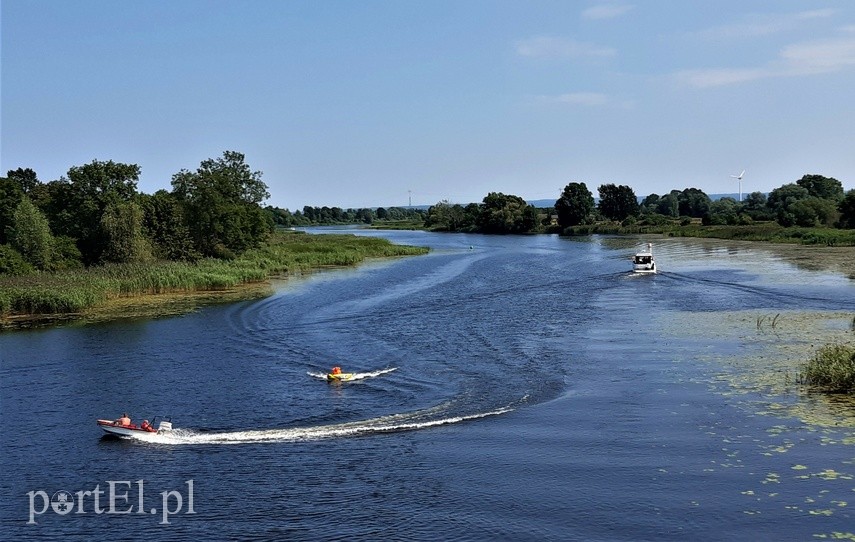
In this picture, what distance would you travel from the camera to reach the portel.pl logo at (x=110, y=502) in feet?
65.6

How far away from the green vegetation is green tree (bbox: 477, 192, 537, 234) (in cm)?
14903

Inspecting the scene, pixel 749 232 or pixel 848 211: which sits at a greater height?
pixel 848 211

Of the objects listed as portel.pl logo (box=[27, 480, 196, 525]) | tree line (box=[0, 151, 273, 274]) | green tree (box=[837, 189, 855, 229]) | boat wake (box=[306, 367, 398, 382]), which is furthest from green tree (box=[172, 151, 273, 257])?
green tree (box=[837, 189, 855, 229])

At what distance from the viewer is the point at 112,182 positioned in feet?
248

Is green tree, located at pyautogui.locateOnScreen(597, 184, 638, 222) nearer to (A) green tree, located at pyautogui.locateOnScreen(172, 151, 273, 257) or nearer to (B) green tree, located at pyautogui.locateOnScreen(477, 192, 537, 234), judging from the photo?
(B) green tree, located at pyautogui.locateOnScreen(477, 192, 537, 234)

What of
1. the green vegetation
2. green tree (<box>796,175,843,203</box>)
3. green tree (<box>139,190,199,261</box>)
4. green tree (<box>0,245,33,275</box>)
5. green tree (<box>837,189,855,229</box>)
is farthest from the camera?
green tree (<box>796,175,843,203</box>)

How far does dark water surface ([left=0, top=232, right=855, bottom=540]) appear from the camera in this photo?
61.4 feet

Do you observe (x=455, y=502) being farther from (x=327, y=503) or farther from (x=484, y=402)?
(x=484, y=402)

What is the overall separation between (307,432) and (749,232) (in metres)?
105

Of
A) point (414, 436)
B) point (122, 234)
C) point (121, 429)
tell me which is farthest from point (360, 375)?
point (122, 234)

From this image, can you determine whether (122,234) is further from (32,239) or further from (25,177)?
(25,177)

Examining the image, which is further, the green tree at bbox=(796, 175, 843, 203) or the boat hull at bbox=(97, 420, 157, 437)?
the green tree at bbox=(796, 175, 843, 203)

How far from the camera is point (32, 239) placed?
2493 inches

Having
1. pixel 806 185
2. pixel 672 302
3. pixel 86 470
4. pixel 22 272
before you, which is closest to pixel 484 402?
pixel 86 470
